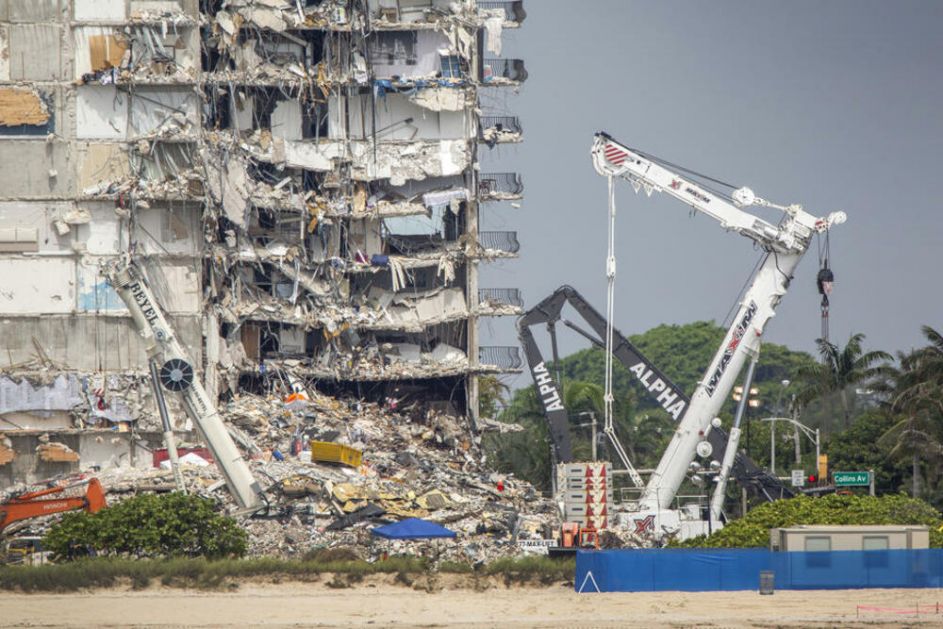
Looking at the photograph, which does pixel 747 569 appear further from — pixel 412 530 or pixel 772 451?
pixel 772 451

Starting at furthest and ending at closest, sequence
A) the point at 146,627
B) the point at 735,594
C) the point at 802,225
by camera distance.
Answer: the point at 802,225 → the point at 735,594 → the point at 146,627

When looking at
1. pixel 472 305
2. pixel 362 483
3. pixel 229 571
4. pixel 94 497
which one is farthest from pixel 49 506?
pixel 472 305

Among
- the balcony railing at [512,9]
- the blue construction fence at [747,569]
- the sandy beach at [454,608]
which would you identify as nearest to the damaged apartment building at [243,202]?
the balcony railing at [512,9]

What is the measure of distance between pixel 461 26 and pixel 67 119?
1599 cm

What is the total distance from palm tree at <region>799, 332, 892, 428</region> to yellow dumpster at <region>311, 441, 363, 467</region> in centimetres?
2621

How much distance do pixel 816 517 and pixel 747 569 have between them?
580cm

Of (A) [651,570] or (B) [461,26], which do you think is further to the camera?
(B) [461,26]

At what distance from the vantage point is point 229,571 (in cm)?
5228

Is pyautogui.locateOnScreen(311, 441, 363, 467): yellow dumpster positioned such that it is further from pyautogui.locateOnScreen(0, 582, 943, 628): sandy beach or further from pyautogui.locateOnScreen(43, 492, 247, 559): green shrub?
pyautogui.locateOnScreen(0, 582, 943, 628): sandy beach

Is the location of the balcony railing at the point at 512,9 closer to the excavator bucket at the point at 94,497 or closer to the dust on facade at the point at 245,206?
the dust on facade at the point at 245,206

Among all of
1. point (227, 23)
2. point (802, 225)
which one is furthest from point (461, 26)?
point (802, 225)

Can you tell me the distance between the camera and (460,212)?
8538 centimetres

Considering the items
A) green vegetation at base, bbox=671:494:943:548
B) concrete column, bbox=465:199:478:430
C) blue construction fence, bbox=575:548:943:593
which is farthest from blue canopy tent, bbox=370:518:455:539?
concrete column, bbox=465:199:478:430

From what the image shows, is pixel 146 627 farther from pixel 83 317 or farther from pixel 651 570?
pixel 83 317
